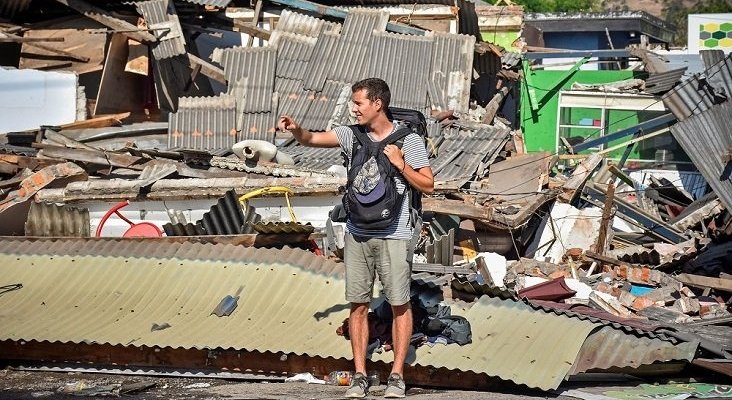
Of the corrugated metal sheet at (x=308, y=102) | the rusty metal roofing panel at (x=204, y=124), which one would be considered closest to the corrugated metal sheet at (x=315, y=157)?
the corrugated metal sheet at (x=308, y=102)

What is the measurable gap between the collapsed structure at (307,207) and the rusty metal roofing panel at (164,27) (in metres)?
0.03

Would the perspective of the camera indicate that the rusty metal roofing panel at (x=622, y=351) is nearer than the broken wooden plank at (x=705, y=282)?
Yes

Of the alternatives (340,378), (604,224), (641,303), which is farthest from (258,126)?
(340,378)

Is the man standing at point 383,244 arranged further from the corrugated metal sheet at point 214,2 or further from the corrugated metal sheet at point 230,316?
the corrugated metal sheet at point 214,2

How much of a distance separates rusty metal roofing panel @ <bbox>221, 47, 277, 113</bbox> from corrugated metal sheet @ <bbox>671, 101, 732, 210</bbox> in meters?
6.65

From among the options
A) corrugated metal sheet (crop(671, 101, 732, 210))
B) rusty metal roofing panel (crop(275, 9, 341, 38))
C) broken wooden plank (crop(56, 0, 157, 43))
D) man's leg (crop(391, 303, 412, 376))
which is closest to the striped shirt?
man's leg (crop(391, 303, 412, 376))

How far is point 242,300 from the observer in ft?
25.5

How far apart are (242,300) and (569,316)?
2.30 meters

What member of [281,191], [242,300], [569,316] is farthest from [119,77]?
[569,316]

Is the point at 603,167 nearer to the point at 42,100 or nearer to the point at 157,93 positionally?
the point at 157,93

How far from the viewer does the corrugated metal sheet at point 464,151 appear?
525 inches

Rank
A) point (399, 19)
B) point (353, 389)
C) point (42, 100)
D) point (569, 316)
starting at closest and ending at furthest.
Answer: point (353, 389), point (569, 316), point (42, 100), point (399, 19)

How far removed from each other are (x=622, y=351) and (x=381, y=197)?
6.32ft

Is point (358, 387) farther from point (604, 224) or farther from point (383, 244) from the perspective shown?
point (604, 224)
